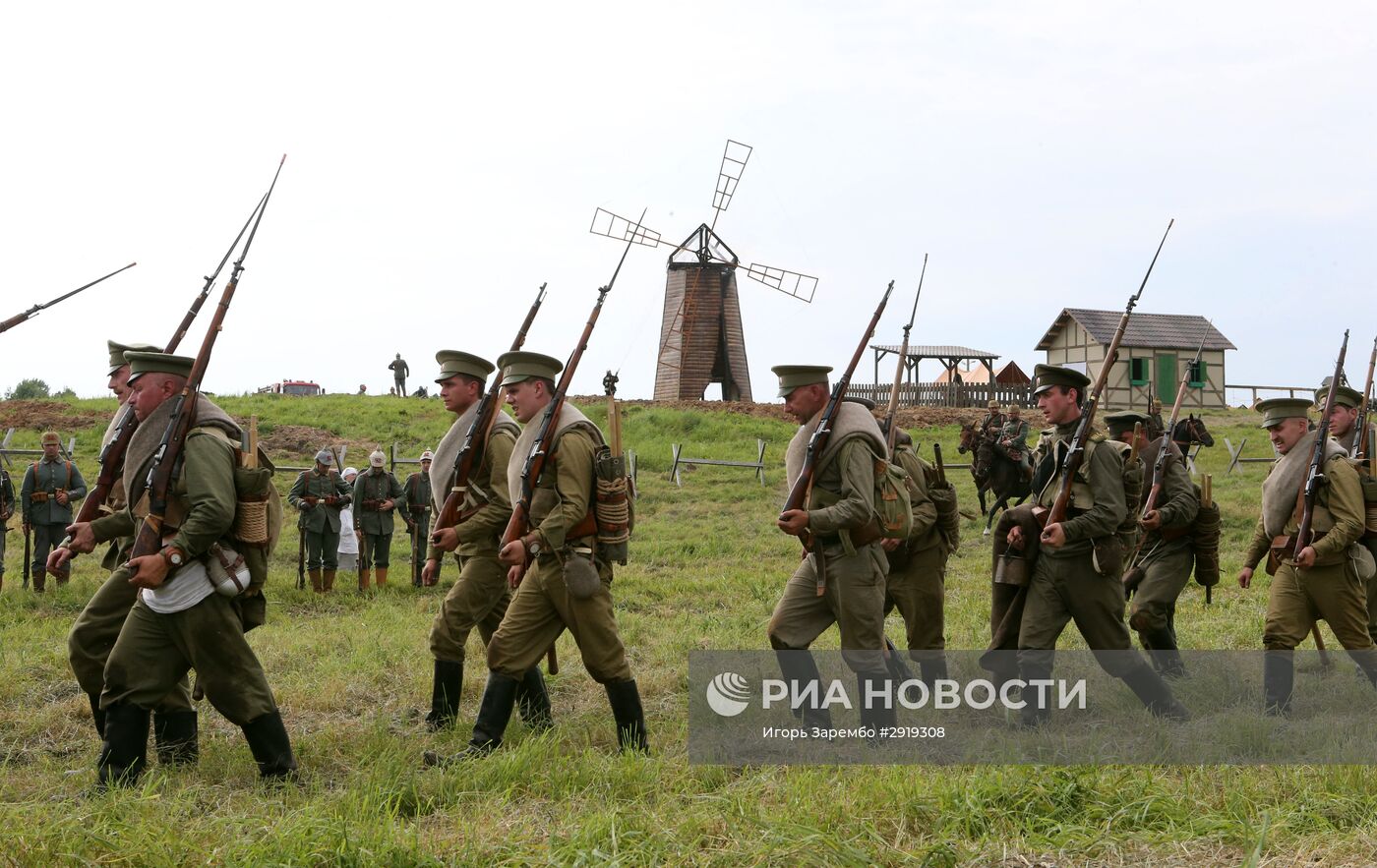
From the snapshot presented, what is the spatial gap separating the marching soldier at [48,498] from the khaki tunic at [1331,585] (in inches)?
508

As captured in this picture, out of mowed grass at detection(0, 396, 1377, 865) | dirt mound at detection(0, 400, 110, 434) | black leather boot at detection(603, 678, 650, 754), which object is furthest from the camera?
dirt mound at detection(0, 400, 110, 434)

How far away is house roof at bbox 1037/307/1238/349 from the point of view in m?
41.3

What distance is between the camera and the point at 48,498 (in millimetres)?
14180

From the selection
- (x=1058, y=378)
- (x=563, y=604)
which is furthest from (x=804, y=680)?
(x=1058, y=378)

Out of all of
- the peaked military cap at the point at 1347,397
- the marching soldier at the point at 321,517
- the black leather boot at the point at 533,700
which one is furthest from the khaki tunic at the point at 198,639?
the marching soldier at the point at 321,517

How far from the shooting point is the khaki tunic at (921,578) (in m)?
7.82

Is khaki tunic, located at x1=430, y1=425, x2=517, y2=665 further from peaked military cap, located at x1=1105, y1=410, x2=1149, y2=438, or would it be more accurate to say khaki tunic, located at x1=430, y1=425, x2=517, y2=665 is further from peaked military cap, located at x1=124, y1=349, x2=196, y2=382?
peaked military cap, located at x1=1105, y1=410, x2=1149, y2=438

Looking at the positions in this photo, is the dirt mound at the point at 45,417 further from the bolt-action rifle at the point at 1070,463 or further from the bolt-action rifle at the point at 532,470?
the bolt-action rifle at the point at 1070,463

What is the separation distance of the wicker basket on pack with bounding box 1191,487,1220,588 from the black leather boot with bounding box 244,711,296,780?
5.95 m

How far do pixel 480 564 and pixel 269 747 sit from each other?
1764 millimetres

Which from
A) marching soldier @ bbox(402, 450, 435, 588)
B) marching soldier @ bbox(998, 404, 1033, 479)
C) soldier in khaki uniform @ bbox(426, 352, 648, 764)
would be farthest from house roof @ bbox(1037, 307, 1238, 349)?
soldier in khaki uniform @ bbox(426, 352, 648, 764)

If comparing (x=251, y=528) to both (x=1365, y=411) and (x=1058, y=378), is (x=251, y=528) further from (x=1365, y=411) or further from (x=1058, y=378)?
(x=1365, y=411)

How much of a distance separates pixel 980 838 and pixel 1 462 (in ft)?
48.7

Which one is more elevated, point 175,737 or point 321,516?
point 321,516
